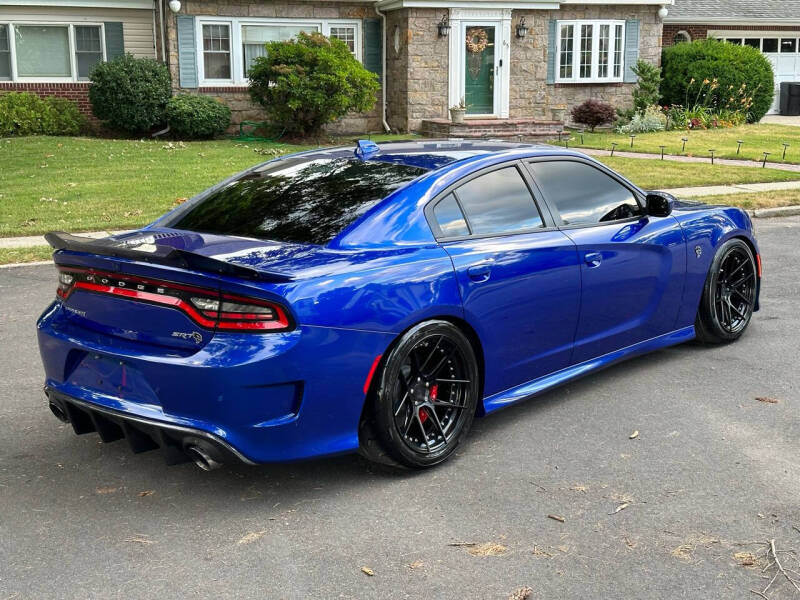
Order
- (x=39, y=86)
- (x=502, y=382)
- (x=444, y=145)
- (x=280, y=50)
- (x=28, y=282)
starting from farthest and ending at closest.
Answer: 1. (x=39, y=86)
2. (x=280, y=50)
3. (x=28, y=282)
4. (x=444, y=145)
5. (x=502, y=382)

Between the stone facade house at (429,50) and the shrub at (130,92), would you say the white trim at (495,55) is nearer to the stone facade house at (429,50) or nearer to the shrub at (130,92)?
the stone facade house at (429,50)

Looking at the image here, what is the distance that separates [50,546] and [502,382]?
2.28 m

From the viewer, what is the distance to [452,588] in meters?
3.52

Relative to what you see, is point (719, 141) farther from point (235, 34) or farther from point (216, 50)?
point (216, 50)

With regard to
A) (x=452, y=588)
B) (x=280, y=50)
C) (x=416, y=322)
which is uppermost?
(x=280, y=50)

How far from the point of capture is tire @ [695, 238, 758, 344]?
21.1 ft

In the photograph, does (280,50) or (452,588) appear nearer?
(452,588)

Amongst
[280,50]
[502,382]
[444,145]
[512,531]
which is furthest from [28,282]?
[280,50]

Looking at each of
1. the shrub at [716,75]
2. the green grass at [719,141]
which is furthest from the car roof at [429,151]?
the shrub at [716,75]

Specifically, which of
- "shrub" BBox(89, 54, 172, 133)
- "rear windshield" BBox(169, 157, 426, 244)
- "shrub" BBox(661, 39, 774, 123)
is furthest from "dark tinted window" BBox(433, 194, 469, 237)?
"shrub" BBox(661, 39, 774, 123)

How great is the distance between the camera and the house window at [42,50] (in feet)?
76.4

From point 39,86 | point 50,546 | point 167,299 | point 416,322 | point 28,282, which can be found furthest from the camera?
point 39,86

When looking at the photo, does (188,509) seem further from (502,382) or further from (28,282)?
(28,282)

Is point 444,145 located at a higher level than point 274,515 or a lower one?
higher
